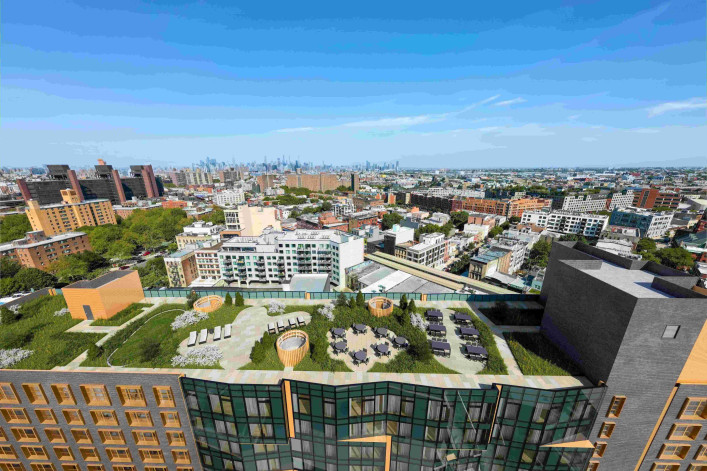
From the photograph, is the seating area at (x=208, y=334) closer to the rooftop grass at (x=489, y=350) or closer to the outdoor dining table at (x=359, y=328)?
the outdoor dining table at (x=359, y=328)

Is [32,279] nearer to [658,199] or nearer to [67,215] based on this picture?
[67,215]

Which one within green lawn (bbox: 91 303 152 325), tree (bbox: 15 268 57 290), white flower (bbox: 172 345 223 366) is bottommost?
tree (bbox: 15 268 57 290)

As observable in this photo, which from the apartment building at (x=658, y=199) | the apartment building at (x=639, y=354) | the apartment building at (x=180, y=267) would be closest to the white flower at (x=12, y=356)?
the apartment building at (x=639, y=354)

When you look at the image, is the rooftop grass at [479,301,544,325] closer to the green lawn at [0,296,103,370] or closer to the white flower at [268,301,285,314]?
the white flower at [268,301,285,314]

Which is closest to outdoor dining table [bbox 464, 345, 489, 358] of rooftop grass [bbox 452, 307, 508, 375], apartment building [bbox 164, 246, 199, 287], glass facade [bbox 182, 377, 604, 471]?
rooftop grass [bbox 452, 307, 508, 375]

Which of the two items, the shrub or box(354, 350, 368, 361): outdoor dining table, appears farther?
the shrub

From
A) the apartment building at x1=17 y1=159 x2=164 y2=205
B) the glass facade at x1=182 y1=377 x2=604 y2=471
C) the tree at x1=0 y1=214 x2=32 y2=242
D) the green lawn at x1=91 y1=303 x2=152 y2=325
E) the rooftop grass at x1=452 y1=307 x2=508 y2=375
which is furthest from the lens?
the apartment building at x1=17 y1=159 x2=164 y2=205
